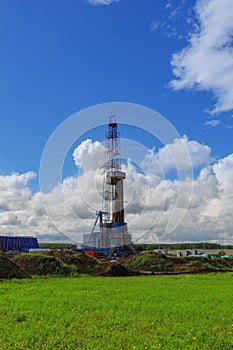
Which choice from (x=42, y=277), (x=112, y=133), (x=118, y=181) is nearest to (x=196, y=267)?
(x=42, y=277)

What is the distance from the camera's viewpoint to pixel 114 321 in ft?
34.3

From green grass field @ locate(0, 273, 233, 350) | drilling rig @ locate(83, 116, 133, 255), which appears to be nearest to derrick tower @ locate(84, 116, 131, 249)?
drilling rig @ locate(83, 116, 133, 255)

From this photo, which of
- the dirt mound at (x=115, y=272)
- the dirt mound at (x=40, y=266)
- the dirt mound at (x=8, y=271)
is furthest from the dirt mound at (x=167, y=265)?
the dirt mound at (x=8, y=271)

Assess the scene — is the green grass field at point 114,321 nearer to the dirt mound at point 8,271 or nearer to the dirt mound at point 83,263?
the dirt mound at point 8,271

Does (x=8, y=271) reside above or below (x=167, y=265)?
above

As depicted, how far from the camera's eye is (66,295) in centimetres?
1552

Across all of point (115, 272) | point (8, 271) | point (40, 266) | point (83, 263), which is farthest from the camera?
point (83, 263)

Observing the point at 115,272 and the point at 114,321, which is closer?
the point at 114,321

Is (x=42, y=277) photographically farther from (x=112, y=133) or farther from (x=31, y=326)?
(x=112, y=133)

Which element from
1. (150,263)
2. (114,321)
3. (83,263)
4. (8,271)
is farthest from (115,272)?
(114,321)

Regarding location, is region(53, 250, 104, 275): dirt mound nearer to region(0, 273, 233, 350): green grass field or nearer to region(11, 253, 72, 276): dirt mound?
region(11, 253, 72, 276): dirt mound

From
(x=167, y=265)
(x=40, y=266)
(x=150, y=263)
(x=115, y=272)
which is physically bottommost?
(x=115, y=272)

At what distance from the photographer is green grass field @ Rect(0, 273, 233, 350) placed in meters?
8.48

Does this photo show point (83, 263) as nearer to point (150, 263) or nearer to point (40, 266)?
point (40, 266)
